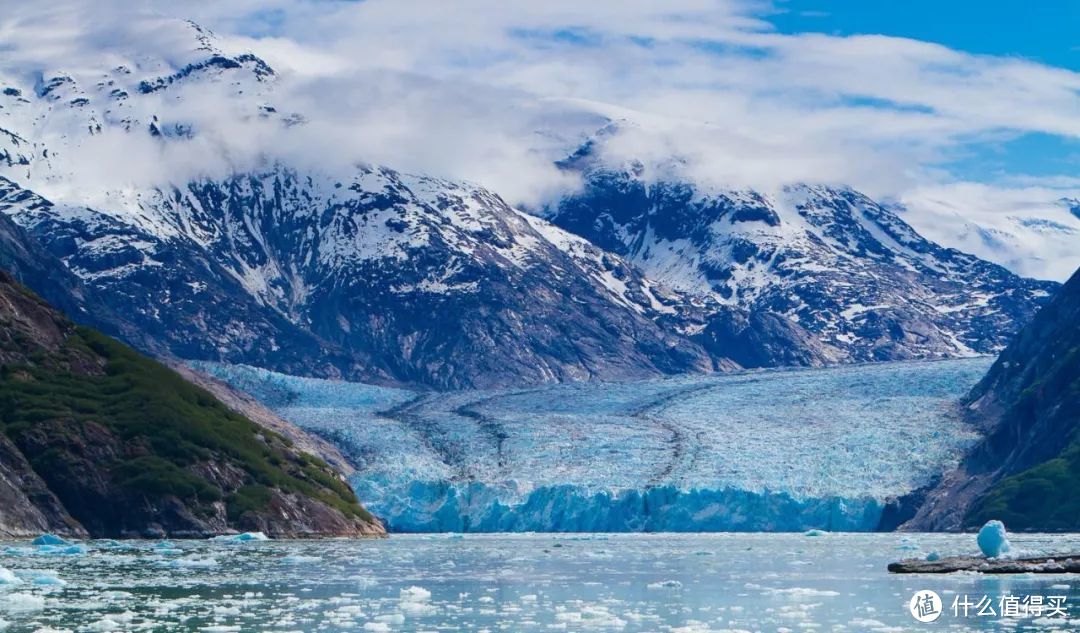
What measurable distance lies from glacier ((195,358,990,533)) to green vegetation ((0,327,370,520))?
12.7 meters

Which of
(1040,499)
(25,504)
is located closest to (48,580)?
→ (25,504)

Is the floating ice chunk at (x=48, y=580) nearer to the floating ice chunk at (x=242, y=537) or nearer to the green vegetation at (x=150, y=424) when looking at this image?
the floating ice chunk at (x=242, y=537)

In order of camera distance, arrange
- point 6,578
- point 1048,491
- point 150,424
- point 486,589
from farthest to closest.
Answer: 1. point 1048,491
2. point 150,424
3. point 486,589
4. point 6,578

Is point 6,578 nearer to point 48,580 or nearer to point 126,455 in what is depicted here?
point 48,580

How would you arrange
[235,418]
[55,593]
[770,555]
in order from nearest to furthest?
[55,593] < [770,555] < [235,418]

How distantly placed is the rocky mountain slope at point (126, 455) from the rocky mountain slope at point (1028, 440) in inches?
1757

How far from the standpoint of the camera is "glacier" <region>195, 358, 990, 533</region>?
136 metres

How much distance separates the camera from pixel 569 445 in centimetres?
14525

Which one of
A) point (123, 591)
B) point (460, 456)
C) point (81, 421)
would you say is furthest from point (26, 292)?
point (123, 591)

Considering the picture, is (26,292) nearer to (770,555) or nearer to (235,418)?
(235,418)

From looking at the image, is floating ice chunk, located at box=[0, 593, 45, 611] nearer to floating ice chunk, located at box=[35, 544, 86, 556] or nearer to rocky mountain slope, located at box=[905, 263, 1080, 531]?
floating ice chunk, located at box=[35, 544, 86, 556]

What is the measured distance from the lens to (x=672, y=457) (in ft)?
464

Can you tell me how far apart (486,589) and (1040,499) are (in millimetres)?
72960

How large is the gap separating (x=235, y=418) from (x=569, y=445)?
27850mm
